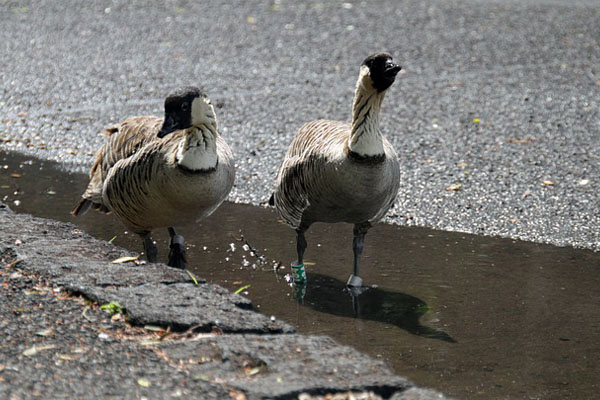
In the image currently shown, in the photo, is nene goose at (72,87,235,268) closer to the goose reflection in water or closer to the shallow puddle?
the shallow puddle

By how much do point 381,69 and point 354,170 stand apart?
0.64 meters

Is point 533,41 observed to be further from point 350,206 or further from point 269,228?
point 350,206

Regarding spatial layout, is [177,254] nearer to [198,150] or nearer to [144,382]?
[198,150]

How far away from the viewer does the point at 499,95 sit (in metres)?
11.4

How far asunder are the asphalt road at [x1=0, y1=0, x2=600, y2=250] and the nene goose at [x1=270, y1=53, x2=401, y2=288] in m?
1.46

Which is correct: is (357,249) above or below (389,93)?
below

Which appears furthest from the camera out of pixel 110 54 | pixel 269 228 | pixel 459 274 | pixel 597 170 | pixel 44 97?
pixel 110 54

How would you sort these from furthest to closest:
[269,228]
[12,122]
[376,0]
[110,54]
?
[376,0], [110,54], [12,122], [269,228]

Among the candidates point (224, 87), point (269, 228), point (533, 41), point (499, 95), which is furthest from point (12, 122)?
point (533, 41)

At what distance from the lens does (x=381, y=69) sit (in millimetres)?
5859

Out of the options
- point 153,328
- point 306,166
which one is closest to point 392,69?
point 306,166

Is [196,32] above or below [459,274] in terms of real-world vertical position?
above

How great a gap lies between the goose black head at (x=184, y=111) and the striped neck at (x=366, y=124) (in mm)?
923

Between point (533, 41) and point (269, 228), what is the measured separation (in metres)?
7.98
